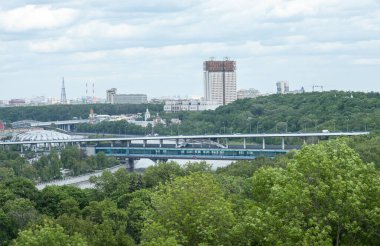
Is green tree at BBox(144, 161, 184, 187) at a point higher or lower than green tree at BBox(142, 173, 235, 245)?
lower

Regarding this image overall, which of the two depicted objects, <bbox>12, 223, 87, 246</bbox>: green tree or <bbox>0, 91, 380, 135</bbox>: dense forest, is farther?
<bbox>0, 91, 380, 135</bbox>: dense forest

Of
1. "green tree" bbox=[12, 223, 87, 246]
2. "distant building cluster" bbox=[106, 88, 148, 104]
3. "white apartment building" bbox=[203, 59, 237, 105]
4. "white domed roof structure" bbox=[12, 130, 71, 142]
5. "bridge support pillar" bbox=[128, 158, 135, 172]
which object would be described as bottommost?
"bridge support pillar" bbox=[128, 158, 135, 172]

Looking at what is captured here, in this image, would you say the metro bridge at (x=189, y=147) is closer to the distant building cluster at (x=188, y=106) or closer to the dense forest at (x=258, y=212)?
the dense forest at (x=258, y=212)

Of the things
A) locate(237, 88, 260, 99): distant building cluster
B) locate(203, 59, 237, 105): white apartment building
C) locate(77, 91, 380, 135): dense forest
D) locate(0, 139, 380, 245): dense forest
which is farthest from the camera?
locate(237, 88, 260, 99): distant building cluster

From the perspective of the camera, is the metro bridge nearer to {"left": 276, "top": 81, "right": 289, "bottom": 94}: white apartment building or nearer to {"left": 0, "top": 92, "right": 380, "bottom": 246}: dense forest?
{"left": 0, "top": 92, "right": 380, "bottom": 246}: dense forest

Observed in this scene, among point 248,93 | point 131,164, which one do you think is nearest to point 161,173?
point 131,164

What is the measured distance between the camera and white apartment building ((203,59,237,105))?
146 meters

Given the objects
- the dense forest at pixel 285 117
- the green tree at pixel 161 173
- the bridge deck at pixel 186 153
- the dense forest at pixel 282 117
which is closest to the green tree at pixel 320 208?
the green tree at pixel 161 173

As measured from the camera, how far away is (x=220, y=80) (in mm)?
148250

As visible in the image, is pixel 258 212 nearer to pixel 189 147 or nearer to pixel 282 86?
pixel 189 147

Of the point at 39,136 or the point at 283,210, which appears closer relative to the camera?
the point at 283,210

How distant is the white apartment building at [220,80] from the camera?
146 meters

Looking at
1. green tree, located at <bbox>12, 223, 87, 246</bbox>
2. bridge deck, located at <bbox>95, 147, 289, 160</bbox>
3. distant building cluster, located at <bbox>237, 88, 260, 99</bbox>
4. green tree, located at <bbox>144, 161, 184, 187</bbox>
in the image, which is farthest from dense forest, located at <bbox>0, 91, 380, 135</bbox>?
green tree, located at <bbox>12, 223, 87, 246</bbox>

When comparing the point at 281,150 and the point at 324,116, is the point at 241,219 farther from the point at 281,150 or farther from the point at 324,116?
the point at 324,116
